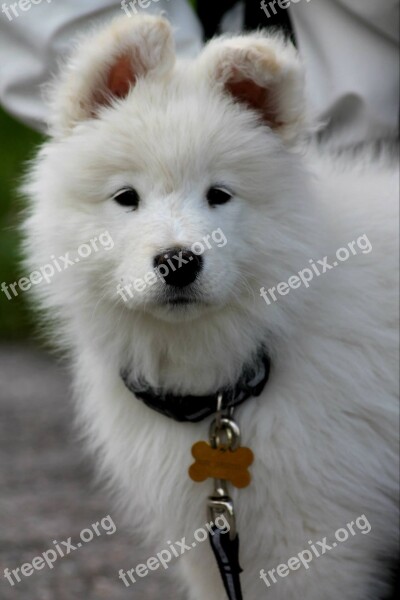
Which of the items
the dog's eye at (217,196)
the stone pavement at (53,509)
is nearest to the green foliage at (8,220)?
the stone pavement at (53,509)

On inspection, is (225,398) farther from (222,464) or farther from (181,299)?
(181,299)

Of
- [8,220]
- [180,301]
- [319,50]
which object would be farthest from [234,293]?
[8,220]

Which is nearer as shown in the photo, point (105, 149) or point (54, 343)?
point (105, 149)

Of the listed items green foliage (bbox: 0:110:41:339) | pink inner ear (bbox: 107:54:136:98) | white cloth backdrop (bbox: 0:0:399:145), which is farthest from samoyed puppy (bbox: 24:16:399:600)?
green foliage (bbox: 0:110:41:339)

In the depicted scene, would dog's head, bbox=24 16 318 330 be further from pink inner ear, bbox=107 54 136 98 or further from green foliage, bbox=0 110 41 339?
green foliage, bbox=0 110 41 339

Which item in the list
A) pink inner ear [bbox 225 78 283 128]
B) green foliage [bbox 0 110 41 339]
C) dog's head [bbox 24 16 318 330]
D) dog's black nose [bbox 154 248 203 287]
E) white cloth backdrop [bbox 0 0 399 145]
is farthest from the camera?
green foliage [bbox 0 110 41 339]

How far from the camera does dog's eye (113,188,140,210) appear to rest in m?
2.83

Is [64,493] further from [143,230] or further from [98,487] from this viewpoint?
[143,230]

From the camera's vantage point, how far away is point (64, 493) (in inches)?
213

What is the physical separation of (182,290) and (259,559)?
967 millimetres

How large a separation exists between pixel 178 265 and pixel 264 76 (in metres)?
0.67

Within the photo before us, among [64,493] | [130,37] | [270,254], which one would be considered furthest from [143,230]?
[64,493]

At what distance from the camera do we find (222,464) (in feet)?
9.66

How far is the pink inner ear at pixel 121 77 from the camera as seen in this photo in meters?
2.96
